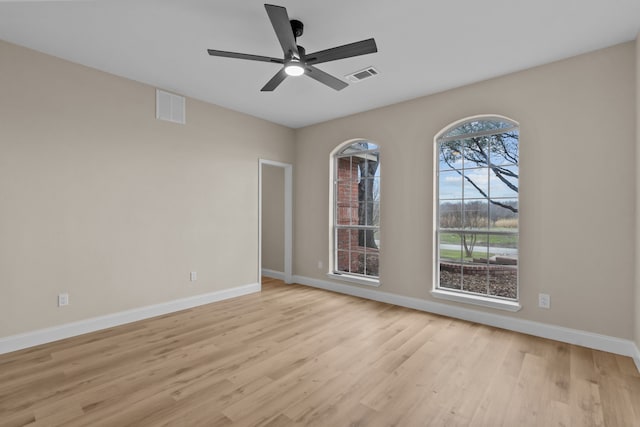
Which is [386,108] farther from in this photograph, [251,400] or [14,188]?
[14,188]

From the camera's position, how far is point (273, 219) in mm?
6383

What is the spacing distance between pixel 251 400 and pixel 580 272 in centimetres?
326

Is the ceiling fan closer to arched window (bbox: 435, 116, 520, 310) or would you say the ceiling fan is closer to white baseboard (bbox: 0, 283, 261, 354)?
arched window (bbox: 435, 116, 520, 310)

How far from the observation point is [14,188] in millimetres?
2957

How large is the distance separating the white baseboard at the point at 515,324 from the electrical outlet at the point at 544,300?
0.20 meters

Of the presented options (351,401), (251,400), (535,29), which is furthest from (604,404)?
(535,29)

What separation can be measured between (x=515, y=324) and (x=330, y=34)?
355 cm

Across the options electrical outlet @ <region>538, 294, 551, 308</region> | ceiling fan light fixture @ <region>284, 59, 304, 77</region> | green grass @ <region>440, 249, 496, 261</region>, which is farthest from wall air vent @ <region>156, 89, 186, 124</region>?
electrical outlet @ <region>538, 294, 551, 308</region>

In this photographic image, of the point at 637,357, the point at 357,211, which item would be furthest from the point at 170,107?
the point at 637,357

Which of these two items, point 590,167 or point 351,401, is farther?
point 590,167

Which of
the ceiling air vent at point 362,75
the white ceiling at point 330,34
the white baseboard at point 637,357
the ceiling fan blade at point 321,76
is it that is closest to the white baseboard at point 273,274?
the white ceiling at point 330,34

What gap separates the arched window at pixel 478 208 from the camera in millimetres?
3646

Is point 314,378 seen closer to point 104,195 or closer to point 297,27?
point 297,27

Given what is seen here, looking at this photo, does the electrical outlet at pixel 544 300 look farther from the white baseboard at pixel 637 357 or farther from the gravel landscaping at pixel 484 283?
the white baseboard at pixel 637 357
